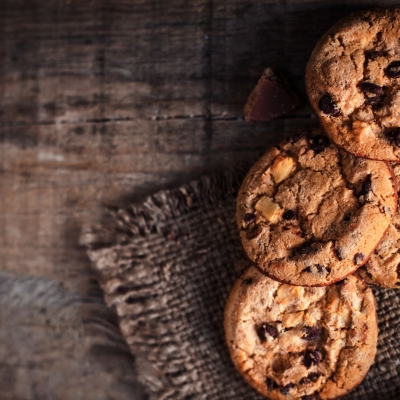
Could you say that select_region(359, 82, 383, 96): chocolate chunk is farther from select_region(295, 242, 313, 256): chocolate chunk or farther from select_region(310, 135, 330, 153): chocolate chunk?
select_region(295, 242, 313, 256): chocolate chunk

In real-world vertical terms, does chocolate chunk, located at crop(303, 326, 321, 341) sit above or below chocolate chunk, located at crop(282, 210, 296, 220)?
below

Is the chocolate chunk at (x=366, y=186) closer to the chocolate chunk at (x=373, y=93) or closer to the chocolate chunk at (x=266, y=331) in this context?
the chocolate chunk at (x=373, y=93)

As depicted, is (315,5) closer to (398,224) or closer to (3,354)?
(398,224)

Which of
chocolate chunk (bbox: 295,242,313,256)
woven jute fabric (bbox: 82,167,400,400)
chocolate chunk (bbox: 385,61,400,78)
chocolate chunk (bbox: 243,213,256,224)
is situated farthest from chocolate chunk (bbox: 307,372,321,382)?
chocolate chunk (bbox: 385,61,400,78)

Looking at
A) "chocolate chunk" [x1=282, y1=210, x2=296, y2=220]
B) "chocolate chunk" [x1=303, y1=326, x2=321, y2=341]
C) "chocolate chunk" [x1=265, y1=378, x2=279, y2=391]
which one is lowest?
"chocolate chunk" [x1=265, y1=378, x2=279, y2=391]

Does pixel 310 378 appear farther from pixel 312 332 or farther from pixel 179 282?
pixel 179 282

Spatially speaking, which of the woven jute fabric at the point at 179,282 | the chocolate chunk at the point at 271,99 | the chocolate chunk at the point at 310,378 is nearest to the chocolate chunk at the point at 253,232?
the woven jute fabric at the point at 179,282

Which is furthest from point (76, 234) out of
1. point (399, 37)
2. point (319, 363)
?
point (399, 37)
